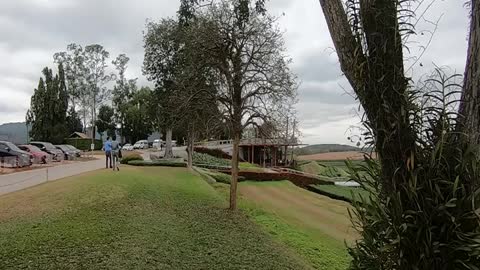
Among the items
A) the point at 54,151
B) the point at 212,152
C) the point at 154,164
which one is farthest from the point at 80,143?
the point at 154,164

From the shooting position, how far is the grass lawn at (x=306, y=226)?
1160 cm

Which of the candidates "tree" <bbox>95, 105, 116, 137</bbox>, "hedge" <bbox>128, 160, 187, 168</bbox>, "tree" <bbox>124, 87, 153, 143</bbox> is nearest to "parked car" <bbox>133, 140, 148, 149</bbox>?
"tree" <bbox>124, 87, 153, 143</bbox>

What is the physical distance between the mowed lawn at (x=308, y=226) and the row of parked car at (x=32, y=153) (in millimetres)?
13708

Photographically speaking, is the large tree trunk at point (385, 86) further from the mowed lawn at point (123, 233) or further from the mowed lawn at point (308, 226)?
the mowed lawn at point (123, 233)

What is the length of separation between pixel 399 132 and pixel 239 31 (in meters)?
12.6

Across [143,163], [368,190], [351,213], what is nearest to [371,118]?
[368,190]

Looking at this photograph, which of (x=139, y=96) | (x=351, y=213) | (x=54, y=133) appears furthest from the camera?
(x=139, y=96)

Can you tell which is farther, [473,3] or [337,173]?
[337,173]

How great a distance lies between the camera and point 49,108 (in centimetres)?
5991

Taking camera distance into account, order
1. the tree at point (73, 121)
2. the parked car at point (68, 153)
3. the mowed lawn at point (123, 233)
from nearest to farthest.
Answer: the mowed lawn at point (123, 233) → the parked car at point (68, 153) → the tree at point (73, 121)

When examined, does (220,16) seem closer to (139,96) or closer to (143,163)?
(143,163)

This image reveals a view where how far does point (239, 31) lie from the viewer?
15672 millimetres

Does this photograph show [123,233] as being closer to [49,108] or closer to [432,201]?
[432,201]

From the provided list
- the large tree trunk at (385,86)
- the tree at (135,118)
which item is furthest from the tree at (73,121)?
the large tree trunk at (385,86)
